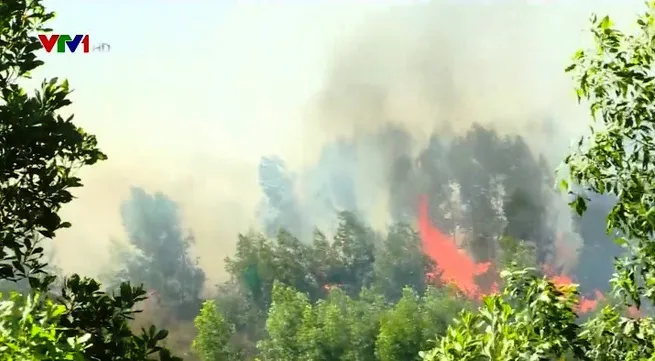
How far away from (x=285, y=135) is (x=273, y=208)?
0.58 m

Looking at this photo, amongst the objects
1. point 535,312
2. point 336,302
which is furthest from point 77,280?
point 336,302

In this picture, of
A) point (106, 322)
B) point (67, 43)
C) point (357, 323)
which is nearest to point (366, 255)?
point (357, 323)

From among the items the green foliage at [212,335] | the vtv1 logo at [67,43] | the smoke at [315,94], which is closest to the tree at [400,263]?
the smoke at [315,94]

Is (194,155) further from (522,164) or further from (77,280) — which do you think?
(77,280)

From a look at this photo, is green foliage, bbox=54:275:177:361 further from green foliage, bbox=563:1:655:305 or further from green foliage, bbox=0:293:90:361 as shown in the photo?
green foliage, bbox=563:1:655:305

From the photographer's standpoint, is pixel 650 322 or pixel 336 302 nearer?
pixel 650 322

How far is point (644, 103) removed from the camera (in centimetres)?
221

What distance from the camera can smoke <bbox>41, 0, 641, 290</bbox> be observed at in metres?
5.55

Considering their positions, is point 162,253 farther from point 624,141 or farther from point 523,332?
point 624,141

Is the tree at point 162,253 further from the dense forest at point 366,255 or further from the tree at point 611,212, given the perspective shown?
the tree at point 611,212

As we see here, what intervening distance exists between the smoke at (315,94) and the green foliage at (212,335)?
28 centimetres

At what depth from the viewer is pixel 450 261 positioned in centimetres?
570

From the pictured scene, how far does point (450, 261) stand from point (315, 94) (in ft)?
5.45

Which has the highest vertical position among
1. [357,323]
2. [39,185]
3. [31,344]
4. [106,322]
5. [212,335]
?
[357,323]
